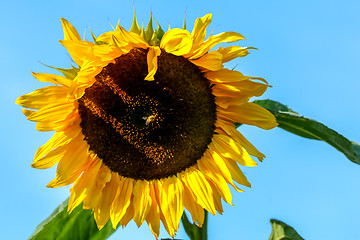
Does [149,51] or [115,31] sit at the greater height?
[115,31]

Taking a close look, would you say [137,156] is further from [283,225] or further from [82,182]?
[283,225]

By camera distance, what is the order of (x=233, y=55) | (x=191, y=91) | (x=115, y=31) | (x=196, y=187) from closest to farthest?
(x=115, y=31), (x=233, y=55), (x=191, y=91), (x=196, y=187)

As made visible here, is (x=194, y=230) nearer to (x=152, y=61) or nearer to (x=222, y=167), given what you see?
(x=222, y=167)

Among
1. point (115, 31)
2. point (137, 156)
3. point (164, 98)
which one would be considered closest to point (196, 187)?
point (137, 156)

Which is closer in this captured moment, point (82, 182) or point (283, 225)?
point (82, 182)

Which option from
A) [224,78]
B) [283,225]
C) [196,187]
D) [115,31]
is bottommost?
[283,225]

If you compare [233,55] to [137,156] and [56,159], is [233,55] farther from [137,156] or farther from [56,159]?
[56,159]

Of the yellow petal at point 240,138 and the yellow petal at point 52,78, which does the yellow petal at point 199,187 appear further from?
the yellow petal at point 52,78

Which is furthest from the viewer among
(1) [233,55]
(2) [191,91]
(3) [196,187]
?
(3) [196,187]

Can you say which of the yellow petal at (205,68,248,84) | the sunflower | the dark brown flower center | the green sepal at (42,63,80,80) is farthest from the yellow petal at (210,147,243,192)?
the green sepal at (42,63,80,80)
